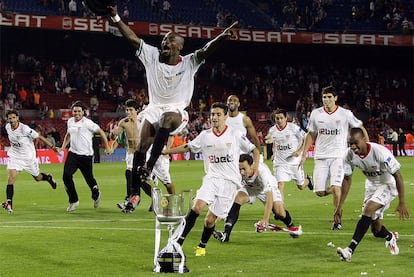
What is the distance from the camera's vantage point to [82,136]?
19094 mm

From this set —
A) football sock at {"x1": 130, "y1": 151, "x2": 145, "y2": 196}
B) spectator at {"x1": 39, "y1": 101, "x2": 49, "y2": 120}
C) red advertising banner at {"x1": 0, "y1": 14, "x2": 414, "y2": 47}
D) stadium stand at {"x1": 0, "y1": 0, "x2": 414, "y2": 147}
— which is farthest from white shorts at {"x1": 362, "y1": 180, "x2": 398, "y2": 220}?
stadium stand at {"x1": 0, "y1": 0, "x2": 414, "y2": 147}

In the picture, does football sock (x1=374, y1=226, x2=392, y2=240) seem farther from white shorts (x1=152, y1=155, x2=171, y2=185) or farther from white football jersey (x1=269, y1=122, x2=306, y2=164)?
white shorts (x1=152, y1=155, x2=171, y2=185)

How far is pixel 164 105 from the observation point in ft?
34.9

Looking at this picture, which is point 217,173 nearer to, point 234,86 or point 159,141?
point 159,141

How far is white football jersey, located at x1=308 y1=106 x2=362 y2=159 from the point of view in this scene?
627 inches

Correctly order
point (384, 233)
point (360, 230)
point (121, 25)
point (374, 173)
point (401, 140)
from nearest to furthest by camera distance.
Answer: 1. point (121, 25)
2. point (360, 230)
3. point (374, 173)
4. point (384, 233)
5. point (401, 140)

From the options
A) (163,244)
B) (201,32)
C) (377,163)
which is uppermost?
(201,32)

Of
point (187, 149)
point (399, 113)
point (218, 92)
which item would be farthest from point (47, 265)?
A: point (399, 113)

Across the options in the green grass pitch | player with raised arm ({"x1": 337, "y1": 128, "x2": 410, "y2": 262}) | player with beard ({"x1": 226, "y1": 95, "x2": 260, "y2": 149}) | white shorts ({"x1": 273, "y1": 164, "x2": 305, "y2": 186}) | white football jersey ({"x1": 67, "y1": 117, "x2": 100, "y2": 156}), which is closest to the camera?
the green grass pitch

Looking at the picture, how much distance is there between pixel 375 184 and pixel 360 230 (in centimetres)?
81

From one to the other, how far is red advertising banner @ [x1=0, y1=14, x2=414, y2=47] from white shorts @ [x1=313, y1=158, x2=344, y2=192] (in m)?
22.6

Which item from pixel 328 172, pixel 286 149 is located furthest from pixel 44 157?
pixel 328 172

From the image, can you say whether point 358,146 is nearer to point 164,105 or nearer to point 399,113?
point 164,105

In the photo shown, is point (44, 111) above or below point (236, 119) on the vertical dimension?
above
